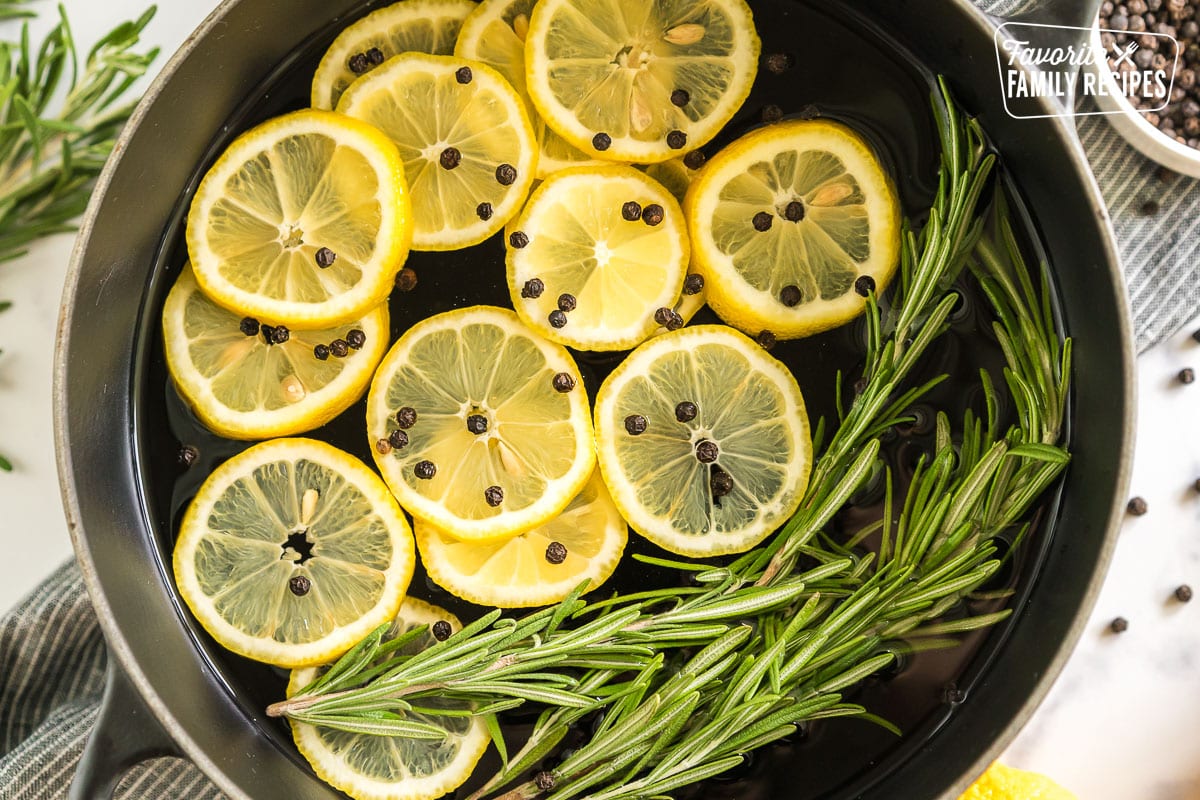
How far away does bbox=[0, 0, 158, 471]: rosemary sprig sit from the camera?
143 centimetres

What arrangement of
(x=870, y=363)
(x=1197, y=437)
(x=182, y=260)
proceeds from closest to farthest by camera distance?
(x=870, y=363) → (x=182, y=260) → (x=1197, y=437)

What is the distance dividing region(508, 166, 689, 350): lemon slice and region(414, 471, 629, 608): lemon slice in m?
0.22

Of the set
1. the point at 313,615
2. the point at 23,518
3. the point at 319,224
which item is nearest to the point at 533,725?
the point at 313,615

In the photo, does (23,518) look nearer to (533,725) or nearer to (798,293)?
(533,725)

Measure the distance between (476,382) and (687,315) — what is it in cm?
31

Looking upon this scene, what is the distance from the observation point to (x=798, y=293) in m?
1.36

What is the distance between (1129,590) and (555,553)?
917mm

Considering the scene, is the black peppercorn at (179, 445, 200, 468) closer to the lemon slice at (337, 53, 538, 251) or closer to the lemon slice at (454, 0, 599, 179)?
the lemon slice at (337, 53, 538, 251)

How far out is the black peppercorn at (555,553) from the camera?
4.43 ft

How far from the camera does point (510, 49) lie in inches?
55.4

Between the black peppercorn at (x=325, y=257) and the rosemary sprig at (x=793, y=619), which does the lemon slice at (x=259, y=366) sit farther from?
the rosemary sprig at (x=793, y=619)

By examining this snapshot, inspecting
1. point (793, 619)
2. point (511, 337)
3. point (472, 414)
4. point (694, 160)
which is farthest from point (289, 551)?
point (694, 160)

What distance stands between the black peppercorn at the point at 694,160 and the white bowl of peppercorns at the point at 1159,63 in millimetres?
589

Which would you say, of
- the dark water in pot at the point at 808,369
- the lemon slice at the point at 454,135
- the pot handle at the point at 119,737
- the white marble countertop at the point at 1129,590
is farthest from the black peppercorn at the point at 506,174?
the pot handle at the point at 119,737
